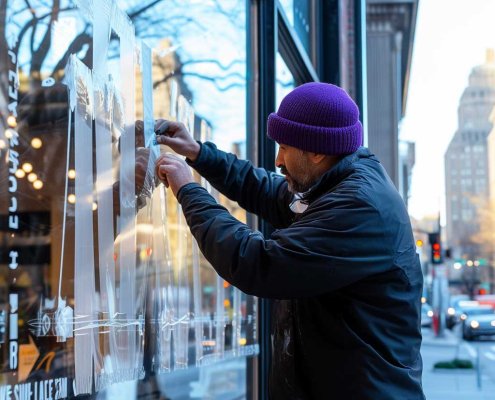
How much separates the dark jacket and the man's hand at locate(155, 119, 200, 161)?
55 cm

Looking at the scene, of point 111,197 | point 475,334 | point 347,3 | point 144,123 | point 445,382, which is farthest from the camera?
point 475,334

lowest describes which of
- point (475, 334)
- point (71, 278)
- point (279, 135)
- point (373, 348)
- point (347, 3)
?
point (475, 334)

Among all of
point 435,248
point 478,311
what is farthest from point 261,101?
point 478,311

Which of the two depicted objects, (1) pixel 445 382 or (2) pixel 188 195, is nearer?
(2) pixel 188 195

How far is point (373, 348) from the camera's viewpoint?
1968 millimetres

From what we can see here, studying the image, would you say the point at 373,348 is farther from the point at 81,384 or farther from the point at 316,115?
the point at 81,384

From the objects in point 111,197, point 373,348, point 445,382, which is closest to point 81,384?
point 111,197

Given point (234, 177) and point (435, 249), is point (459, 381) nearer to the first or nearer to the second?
point (435, 249)

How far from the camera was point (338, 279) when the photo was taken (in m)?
1.88

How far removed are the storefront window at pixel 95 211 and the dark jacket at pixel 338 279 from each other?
0.34 metres

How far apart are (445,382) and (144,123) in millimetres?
12124

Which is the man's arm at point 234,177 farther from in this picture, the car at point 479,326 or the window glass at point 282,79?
the car at point 479,326

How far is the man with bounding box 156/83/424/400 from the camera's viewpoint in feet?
6.18

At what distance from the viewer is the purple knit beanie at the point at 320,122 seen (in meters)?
2.09
